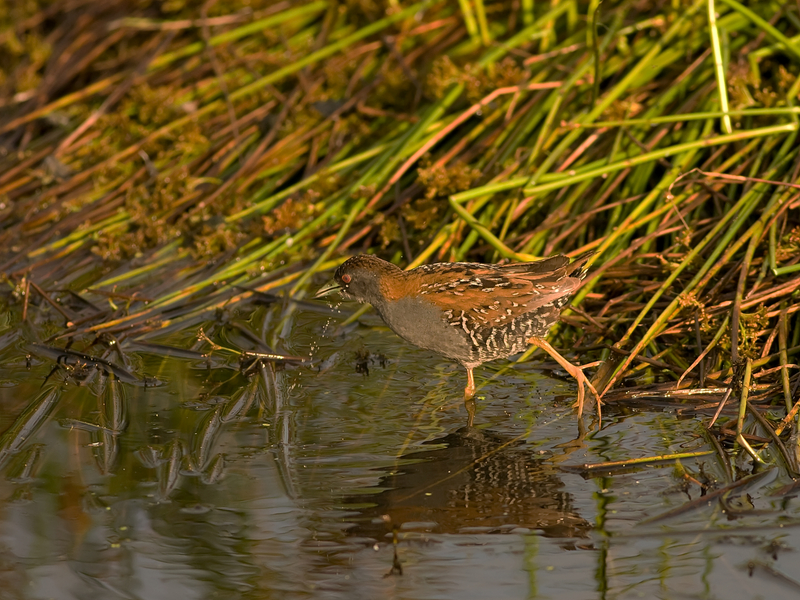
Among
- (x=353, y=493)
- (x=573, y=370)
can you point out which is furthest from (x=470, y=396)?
(x=353, y=493)

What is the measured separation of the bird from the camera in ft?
13.6

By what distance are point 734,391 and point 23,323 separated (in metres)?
3.65

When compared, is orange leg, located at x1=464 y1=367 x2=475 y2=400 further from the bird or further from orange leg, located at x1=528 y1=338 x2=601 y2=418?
orange leg, located at x1=528 y1=338 x2=601 y2=418

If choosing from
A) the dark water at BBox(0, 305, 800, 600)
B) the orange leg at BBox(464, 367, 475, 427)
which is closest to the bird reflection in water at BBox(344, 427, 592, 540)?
the dark water at BBox(0, 305, 800, 600)

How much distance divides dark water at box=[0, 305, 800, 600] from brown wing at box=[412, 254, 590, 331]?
1.41ft

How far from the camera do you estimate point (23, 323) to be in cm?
507

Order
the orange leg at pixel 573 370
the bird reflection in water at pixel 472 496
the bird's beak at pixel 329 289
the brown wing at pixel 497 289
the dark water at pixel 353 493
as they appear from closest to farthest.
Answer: the dark water at pixel 353 493 < the bird reflection in water at pixel 472 496 < the orange leg at pixel 573 370 < the brown wing at pixel 497 289 < the bird's beak at pixel 329 289

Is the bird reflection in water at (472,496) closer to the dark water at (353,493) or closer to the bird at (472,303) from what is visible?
the dark water at (353,493)

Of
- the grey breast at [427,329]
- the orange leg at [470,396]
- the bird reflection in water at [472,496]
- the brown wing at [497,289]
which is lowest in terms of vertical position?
the bird reflection in water at [472,496]

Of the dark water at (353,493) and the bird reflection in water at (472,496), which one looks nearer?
the dark water at (353,493)

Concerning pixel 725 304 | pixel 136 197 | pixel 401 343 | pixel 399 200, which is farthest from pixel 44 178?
pixel 725 304

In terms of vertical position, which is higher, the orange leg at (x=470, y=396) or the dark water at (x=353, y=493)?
the orange leg at (x=470, y=396)

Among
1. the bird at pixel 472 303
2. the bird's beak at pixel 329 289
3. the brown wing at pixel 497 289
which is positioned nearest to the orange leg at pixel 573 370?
the bird at pixel 472 303

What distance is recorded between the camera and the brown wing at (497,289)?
414 centimetres
